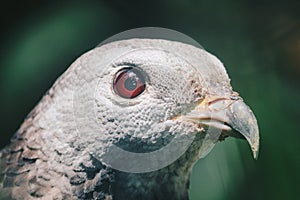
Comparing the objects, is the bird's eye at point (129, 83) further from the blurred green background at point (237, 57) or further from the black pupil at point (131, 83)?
the blurred green background at point (237, 57)

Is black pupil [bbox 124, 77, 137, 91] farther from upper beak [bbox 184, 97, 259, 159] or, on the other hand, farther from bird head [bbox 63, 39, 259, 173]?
upper beak [bbox 184, 97, 259, 159]

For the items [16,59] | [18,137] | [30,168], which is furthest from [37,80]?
[30,168]

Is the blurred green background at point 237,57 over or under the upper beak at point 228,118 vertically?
over

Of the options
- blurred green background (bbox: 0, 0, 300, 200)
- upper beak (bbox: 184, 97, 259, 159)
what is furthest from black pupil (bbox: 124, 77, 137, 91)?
blurred green background (bbox: 0, 0, 300, 200)

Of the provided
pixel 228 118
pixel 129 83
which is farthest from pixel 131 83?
pixel 228 118

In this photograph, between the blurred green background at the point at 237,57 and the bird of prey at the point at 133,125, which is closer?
the bird of prey at the point at 133,125

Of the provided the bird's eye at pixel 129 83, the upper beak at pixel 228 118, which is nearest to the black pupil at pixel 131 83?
the bird's eye at pixel 129 83

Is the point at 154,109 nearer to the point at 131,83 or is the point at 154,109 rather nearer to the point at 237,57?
the point at 131,83
